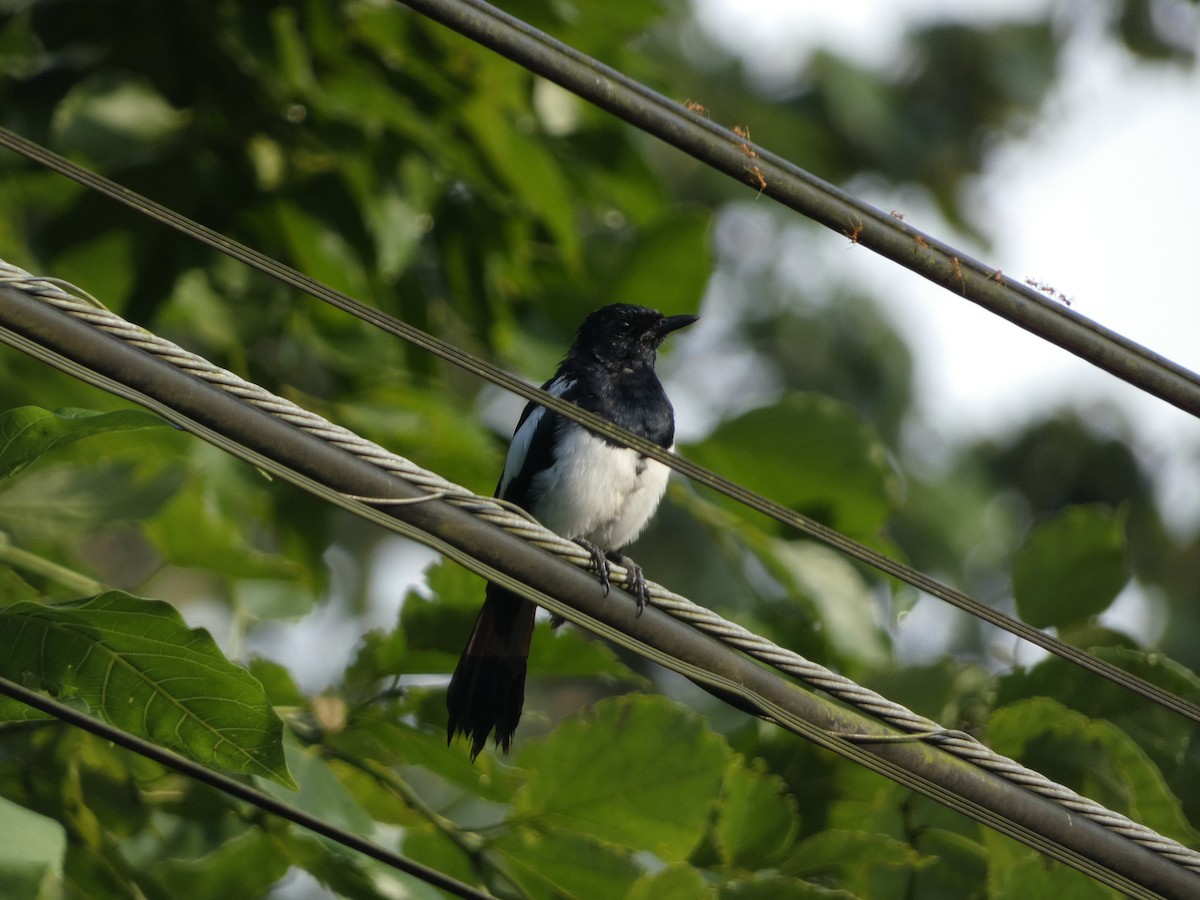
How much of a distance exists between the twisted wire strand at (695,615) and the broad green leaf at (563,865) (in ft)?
2.15

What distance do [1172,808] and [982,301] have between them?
99 centimetres

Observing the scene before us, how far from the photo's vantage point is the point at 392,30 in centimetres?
379

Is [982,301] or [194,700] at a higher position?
[982,301]

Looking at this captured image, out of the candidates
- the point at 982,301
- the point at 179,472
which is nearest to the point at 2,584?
the point at 179,472

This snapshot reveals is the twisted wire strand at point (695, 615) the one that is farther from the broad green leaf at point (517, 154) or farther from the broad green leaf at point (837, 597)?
the broad green leaf at point (517, 154)

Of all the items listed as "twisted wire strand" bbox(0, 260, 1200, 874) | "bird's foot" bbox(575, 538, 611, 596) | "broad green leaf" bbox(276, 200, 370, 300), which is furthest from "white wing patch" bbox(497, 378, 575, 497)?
"twisted wire strand" bbox(0, 260, 1200, 874)

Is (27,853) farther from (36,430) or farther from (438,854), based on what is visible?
(438,854)

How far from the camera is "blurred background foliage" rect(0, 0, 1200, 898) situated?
2.68 metres

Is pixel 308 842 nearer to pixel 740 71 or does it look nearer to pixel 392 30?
pixel 392 30

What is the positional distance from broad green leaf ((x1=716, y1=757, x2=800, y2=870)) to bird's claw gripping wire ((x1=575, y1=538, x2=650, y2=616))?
0.44 metres

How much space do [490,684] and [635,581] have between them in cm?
67

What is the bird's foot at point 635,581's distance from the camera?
2.15 m

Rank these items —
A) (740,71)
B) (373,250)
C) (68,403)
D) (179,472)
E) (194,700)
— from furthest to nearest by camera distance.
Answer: (740,71) → (373,250) → (68,403) → (179,472) → (194,700)

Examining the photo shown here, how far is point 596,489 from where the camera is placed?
4.05 meters
